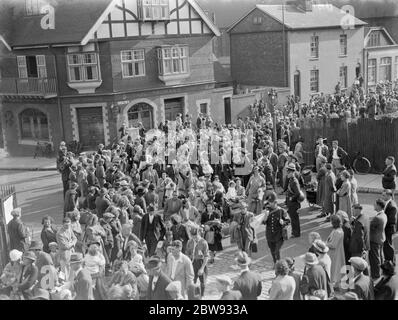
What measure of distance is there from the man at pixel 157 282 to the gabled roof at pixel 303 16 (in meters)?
26.2

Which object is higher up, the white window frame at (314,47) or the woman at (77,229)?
the white window frame at (314,47)

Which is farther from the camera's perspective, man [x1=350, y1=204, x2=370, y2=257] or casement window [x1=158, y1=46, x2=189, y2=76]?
casement window [x1=158, y1=46, x2=189, y2=76]

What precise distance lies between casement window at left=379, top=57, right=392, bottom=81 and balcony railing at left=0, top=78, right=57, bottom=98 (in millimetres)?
22224

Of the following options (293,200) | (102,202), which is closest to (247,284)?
(293,200)

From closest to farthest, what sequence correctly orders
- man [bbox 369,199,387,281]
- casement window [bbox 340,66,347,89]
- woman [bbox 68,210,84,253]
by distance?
man [bbox 369,199,387,281] < woman [bbox 68,210,84,253] < casement window [bbox 340,66,347,89]

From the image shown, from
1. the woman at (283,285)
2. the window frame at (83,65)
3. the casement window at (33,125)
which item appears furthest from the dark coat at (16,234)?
the casement window at (33,125)

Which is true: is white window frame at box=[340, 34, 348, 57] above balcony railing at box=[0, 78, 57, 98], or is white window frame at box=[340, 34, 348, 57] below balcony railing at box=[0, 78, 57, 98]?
above

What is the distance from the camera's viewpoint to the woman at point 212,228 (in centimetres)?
1075

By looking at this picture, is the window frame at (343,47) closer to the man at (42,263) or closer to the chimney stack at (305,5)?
the chimney stack at (305,5)

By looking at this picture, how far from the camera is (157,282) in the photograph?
23.1 feet

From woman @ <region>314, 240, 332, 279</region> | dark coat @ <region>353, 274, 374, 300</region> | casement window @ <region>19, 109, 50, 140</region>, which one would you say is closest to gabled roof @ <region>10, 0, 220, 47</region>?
casement window @ <region>19, 109, 50, 140</region>

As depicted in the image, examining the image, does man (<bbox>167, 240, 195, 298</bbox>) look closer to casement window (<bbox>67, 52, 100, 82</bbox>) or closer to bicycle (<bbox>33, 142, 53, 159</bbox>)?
casement window (<bbox>67, 52, 100, 82</bbox>)

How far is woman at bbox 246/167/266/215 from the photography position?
42.0ft
